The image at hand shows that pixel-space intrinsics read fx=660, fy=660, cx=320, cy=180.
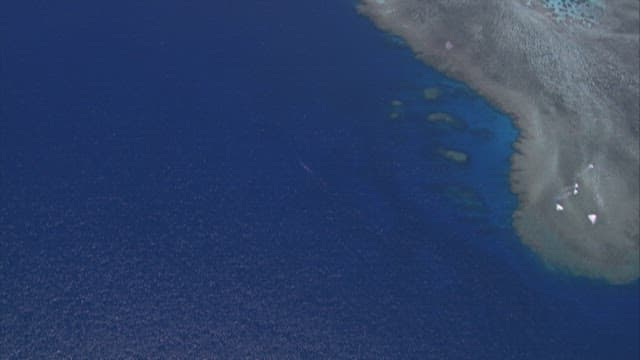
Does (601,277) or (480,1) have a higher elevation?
(480,1)

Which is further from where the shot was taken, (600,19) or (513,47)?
(600,19)

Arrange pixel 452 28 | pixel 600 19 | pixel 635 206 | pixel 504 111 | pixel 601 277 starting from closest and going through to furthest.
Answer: pixel 601 277
pixel 635 206
pixel 504 111
pixel 452 28
pixel 600 19

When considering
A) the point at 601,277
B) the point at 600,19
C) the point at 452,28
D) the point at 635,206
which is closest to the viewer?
the point at 601,277

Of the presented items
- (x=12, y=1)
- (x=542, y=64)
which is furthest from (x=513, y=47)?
(x=12, y=1)

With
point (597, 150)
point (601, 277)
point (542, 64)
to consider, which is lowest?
point (601, 277)

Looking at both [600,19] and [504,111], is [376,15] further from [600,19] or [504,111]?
[600,19]

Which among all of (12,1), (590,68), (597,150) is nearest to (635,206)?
(597,150)

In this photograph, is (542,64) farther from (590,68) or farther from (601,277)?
(601,277)
